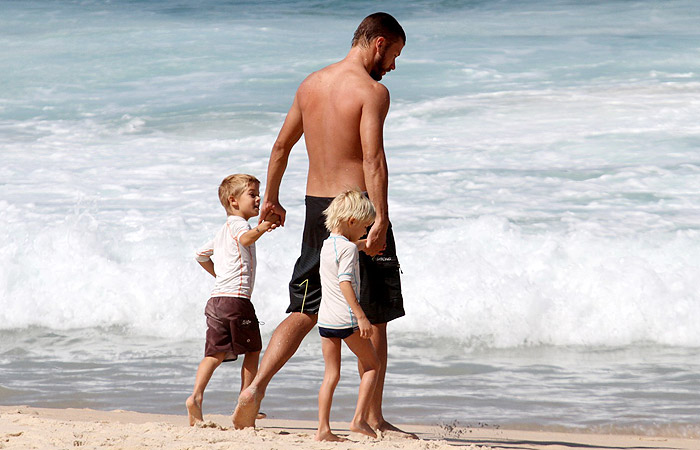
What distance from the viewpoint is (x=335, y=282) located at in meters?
3.72

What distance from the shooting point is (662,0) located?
74.9ft

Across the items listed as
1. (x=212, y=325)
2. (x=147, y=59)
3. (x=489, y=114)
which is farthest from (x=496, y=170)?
(x=147, y=59)

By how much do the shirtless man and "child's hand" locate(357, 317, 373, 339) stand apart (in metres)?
0.20

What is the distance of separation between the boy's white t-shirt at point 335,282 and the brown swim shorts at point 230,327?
61 centimetres

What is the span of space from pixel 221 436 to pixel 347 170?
3.73 ft

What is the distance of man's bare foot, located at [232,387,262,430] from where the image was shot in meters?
3.92

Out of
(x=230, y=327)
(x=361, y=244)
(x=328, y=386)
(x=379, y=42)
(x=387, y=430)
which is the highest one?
(x=379, y=42)

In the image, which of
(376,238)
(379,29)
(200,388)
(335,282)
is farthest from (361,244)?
(200,388)

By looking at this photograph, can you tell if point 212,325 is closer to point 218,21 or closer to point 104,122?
point 104,122

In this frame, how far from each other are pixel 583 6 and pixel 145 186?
14948mm

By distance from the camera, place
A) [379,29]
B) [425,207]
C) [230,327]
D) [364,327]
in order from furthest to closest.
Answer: [425,207] → [230,327] → [379,29] → [364,327]

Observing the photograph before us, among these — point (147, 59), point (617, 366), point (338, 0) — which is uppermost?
point (338, 0)

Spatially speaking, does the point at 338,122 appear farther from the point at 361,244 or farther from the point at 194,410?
the point at 194,410

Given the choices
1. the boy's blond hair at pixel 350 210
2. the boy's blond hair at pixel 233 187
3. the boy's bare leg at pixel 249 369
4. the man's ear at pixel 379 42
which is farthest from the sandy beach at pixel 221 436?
the man's ear at pixel 379 42
